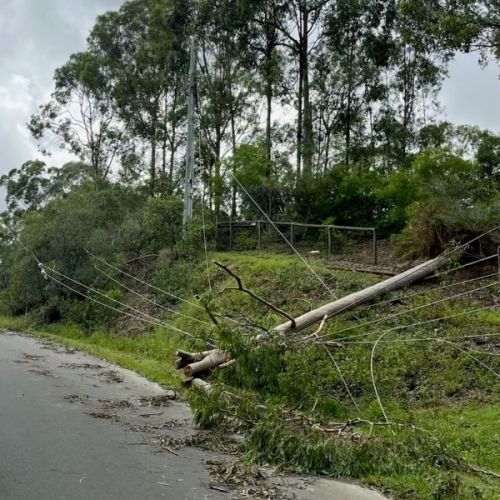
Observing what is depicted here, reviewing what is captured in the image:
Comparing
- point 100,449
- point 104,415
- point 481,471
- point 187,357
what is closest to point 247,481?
point 100,449

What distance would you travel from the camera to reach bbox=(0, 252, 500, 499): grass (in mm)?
6828

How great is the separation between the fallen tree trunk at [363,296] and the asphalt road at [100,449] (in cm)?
270

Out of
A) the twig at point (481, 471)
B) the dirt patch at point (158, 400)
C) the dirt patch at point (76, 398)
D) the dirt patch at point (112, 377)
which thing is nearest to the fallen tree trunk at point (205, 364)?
the dirt patch at point (158, 400)

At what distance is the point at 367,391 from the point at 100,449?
457cm

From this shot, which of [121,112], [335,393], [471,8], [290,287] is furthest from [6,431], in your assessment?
[121,112]

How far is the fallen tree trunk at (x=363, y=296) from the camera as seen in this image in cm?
1192

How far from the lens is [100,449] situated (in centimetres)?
718

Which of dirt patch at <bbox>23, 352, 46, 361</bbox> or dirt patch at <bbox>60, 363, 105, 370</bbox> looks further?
dirt patch at <bbox>23, 352, 46, 361</bbox>

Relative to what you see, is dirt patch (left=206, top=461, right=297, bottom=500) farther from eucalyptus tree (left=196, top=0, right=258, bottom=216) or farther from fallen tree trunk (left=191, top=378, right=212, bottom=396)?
eucalyptus tree (left=196, top=0, right=258, bottom=216)

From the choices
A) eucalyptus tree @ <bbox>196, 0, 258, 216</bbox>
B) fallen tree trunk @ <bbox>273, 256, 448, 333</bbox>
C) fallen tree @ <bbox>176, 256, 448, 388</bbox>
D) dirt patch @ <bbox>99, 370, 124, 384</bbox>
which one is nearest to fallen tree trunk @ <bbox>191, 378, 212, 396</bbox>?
fallen tree @ <bbox>176, 256, 448, 388</bbox>

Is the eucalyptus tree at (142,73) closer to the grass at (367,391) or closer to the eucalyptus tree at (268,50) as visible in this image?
the eucalyptus tree at (268,50)

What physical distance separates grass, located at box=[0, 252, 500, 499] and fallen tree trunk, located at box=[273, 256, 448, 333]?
26cm

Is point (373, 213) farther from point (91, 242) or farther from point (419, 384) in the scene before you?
point (419, 384)

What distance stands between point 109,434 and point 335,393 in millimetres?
3936
